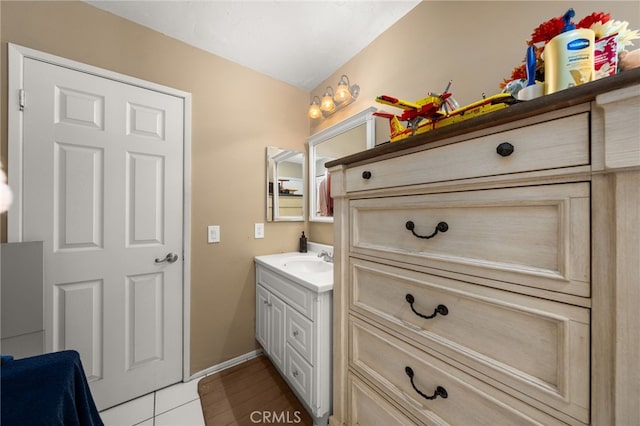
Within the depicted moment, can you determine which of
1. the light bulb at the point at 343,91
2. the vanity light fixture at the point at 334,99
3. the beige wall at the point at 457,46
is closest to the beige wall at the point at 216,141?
the vanity light fixture at the point at 334,99

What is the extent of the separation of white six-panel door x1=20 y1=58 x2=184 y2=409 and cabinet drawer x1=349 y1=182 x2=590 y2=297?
1510 mm

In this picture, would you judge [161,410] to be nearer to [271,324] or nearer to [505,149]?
[271,324]

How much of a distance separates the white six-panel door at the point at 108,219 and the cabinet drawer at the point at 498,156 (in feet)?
4.90

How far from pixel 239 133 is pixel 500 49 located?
1655 mm

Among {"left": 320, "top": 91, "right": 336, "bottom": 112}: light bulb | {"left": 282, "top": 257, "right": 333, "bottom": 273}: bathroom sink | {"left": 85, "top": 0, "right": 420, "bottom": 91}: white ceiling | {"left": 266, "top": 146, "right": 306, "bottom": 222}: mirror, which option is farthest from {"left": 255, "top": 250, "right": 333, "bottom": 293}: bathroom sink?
{"left": 85, "top": 0, "right": 420, "bottom": 91}: white ceiling

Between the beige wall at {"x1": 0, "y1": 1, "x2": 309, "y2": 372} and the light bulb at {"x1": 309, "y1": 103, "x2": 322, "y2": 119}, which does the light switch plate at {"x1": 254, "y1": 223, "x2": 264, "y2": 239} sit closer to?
the beige wall at {"x1": 0, "y1": 1, "x2": 309, "y2": 372}

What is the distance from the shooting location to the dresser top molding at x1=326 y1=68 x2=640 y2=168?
393 millimetres

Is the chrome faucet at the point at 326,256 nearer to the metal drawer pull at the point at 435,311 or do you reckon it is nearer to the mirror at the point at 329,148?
the mirror at the point at 329,148

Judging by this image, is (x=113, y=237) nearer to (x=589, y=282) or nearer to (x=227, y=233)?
(x=227, y=233)

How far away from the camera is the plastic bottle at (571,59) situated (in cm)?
56

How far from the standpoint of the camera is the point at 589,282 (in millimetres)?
439

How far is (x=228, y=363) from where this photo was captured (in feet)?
5.72

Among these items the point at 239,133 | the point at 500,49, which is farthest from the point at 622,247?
the point at 239,133

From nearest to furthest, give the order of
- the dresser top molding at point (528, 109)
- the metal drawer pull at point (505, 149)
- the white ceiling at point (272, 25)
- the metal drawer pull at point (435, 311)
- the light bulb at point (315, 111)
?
the dresser top molding at point (528, 109), the metal drawer pull at point (505, 149), the metal drawer pull at point (435, 311), the white ceiling at point (272, 25), the light bulb at point (315, 111)
